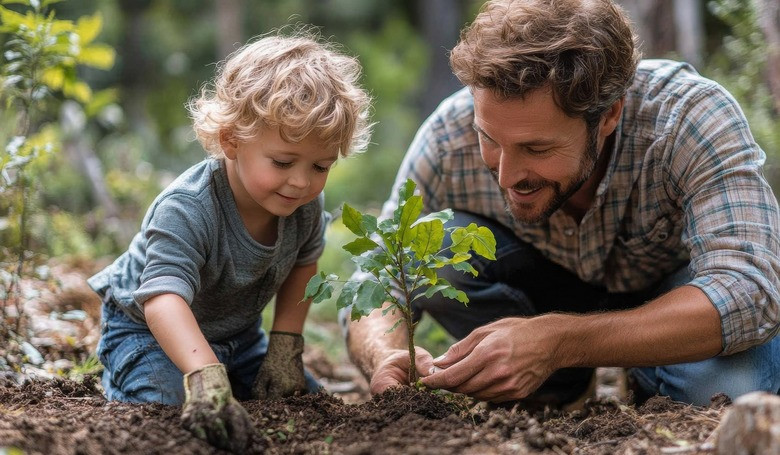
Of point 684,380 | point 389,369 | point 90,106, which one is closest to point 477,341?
point 389,369

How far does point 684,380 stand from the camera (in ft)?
8.91

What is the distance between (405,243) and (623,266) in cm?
126

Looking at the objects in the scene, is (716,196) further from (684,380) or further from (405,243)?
(405,243)

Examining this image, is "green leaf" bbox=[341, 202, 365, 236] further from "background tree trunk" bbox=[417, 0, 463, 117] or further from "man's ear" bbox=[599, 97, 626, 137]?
"background tree trunk" bbox=[417, 0, 463, 117]

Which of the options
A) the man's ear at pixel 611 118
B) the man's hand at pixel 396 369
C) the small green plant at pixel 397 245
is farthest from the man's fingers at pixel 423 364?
the man's ear at pixel 611 118

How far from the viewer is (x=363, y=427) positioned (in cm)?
208

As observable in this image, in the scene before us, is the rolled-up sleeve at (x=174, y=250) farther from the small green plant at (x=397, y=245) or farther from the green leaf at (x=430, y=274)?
the green leaf at (x=430, y=274)

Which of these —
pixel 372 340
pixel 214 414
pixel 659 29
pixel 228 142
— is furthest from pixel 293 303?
pixel 659 29

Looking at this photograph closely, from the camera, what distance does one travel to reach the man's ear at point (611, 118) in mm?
2723

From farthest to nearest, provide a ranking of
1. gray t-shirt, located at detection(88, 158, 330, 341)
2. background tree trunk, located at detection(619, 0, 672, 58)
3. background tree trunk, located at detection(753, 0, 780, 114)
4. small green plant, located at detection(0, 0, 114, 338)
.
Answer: background tree trunk, located at detection(619, 0, 672, 58), background tree trunk, located at detection(753, 0, 780, 114), small green plant, located at detection(0, 0, 114, 338), gray t-shirt, located at detection(88, 158, 330, 341)

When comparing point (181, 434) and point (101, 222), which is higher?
point (101, 222)

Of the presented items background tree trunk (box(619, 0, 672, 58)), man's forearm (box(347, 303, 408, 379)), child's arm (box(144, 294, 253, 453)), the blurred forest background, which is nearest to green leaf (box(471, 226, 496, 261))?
man's forearm (box(347, 303, 408, 379))

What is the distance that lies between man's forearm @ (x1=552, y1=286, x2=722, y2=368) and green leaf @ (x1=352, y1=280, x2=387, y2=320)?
0.58 metres

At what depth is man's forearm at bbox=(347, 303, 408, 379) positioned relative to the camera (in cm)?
278
